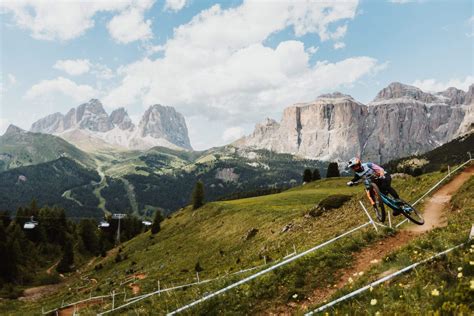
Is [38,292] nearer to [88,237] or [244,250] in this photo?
[88,237]

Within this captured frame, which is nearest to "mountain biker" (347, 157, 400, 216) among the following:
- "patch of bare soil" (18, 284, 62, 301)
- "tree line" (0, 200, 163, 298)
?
"patch of bare soil" (18, 284, 62, 301)

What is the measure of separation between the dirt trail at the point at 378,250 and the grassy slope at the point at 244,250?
0.49m

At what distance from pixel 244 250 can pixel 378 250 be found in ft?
90.0

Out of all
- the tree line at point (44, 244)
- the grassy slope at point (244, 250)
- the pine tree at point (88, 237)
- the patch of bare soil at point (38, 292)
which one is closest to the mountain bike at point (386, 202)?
the grassy slope at point (244, 250)

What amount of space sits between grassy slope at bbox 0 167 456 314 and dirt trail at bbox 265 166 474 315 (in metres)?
0.49

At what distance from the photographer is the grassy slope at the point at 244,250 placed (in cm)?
1445

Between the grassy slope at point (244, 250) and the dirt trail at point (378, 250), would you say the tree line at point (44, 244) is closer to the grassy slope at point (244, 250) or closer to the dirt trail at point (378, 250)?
the grassy slope at point (244, 250)

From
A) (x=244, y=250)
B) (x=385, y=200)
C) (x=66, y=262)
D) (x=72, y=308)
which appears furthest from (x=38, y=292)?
(x=385, y=200)

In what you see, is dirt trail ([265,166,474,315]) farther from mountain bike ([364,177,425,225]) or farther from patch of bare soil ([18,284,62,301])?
patch of bare soil ([18,284,62,301])

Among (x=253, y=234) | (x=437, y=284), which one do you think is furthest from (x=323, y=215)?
(x=437, y=284)

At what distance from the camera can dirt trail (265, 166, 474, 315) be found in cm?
1291

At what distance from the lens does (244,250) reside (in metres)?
42.6

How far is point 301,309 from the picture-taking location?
12.2 meters

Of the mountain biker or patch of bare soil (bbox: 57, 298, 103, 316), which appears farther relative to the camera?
patch of bare soil (bbox: 57, 298, 103, 316)
